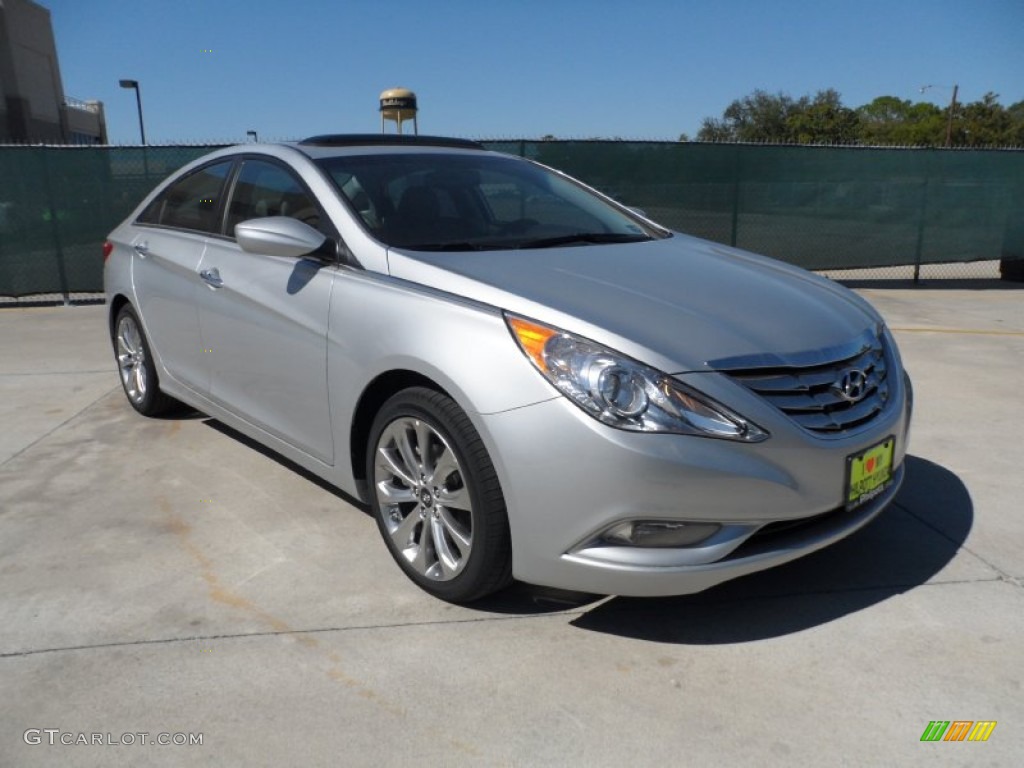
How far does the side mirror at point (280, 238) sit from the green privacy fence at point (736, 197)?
7.05 m

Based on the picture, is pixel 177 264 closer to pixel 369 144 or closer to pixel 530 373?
pixel 369 144

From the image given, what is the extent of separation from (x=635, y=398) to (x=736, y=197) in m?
8.89

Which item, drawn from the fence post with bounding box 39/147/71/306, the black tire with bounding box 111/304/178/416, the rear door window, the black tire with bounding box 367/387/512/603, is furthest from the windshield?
the fence post with bounding box 39/147/71/306

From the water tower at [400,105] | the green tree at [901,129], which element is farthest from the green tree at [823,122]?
the water tower at [400,105]

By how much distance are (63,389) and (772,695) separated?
5369mm

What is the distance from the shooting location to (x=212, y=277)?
12.9ft

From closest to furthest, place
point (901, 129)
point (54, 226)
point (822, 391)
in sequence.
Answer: point (822, 391), point (54, 226), point (901, 129)

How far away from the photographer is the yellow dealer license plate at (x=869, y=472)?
2.70 meters

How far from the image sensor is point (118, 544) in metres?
3.50

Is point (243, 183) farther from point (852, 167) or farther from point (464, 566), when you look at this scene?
point (852, 167)

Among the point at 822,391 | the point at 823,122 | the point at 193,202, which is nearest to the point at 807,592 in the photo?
the point at 822,391

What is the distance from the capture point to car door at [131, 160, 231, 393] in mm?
4211

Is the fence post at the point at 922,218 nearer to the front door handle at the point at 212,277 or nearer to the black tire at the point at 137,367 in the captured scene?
the black tire at the point at 137,367

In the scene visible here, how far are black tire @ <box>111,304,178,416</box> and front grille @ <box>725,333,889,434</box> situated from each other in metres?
3.63
